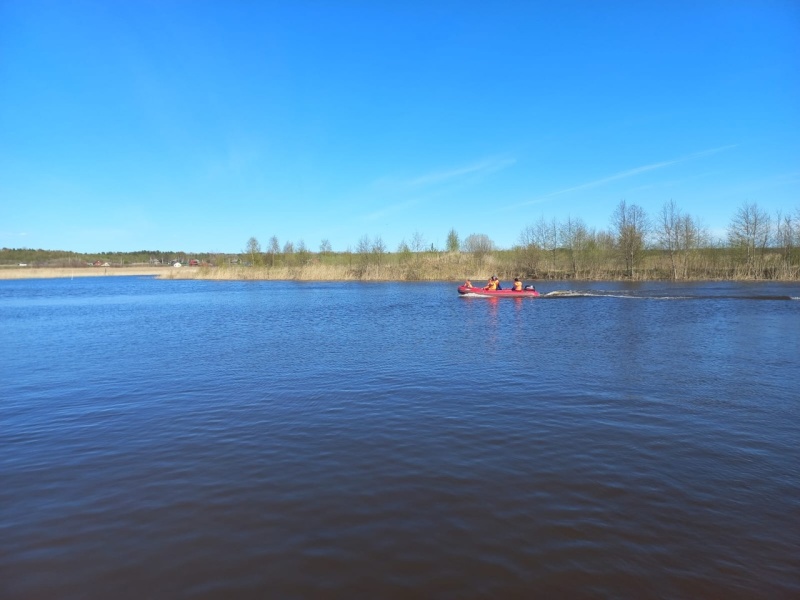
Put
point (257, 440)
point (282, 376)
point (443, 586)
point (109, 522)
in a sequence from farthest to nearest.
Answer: point (282, 376) → point (257, 440) → point (109, 522) → point (443, 586)

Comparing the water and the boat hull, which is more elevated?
the boat hull

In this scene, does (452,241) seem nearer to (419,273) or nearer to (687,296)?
(419,273)

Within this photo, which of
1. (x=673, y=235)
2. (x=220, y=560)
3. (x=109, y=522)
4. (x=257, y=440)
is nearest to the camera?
(x=220, y=560)

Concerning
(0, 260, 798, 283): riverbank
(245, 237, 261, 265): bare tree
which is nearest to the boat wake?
(0, 260, 798, 283): riverbank

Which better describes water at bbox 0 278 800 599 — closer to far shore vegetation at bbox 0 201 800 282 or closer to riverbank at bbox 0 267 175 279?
far shore vegetation at bbox 0 201 800 282

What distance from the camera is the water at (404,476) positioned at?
13.8 feet

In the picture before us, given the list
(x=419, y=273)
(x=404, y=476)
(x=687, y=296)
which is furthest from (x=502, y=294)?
(x=419, y=273)

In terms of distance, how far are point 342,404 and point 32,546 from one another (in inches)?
205

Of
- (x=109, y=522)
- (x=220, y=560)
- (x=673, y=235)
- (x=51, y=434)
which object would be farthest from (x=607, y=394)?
(x=673, y=235)

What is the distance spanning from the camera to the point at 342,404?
9.25m

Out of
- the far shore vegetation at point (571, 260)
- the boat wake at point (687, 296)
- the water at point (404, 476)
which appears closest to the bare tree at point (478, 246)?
the far shore vegetation at point (571, 260)

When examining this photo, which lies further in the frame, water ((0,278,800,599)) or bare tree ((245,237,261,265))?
bare tree ((245,237,261,265))

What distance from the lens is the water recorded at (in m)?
4.21

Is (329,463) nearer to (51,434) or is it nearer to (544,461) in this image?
(544,461)
